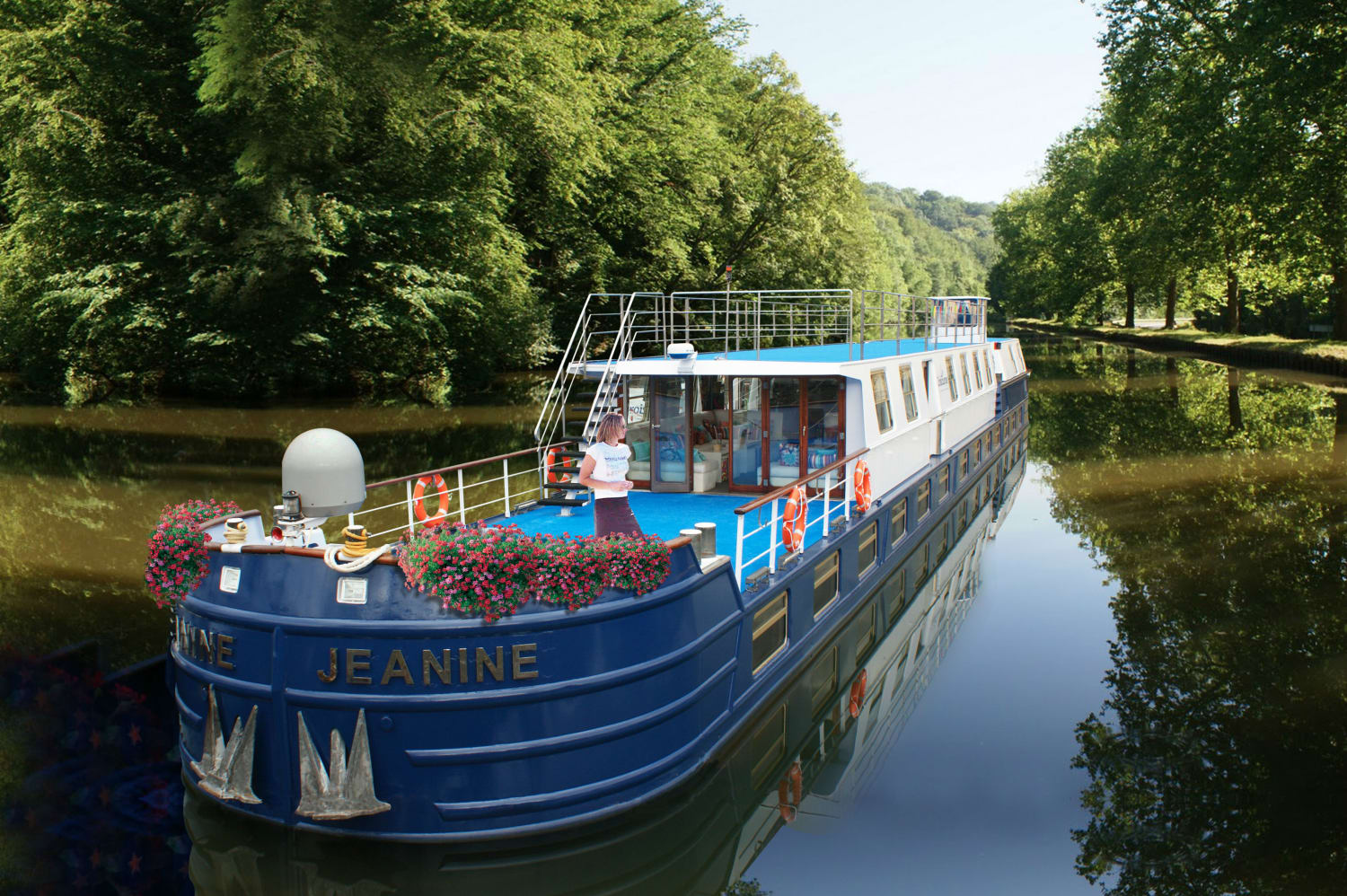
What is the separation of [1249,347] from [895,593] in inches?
1850

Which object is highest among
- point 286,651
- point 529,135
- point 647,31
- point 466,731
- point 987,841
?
point 647,31

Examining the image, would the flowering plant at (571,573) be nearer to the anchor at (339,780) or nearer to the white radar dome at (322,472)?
the anchor at (339,780)

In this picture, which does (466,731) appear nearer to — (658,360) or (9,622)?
(658,360)

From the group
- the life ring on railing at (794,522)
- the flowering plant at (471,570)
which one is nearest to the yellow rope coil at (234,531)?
the flowering plant at (471,570)

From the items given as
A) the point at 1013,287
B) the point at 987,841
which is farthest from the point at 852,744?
the point at 1013,287

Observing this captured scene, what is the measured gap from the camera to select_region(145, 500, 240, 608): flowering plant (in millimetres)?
7168

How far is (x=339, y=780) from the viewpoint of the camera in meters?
6.55

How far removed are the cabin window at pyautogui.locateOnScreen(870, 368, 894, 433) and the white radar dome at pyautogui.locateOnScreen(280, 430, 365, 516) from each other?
7.31 metres

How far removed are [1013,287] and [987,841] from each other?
10956 cm

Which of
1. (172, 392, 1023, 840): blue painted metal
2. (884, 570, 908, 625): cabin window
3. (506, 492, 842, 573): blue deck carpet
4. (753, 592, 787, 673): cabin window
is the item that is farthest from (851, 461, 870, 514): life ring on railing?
(172, 392, 1023, 840): blue painted metal

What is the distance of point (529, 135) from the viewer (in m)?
25.8

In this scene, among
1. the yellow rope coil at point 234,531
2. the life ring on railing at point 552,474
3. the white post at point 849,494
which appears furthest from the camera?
the life ring on railing at point 552,474

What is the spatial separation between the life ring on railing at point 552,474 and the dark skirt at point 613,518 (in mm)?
4203

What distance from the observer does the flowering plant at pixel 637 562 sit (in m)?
6.74
